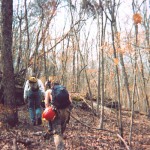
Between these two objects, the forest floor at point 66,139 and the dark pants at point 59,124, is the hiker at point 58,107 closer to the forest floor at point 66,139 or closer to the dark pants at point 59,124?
the dark pants at point 59,124

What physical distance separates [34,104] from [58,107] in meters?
3.08

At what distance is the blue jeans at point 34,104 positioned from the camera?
908cm

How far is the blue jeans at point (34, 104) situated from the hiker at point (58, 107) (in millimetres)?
2664

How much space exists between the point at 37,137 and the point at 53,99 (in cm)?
205

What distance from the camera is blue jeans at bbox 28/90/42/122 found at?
908 cm

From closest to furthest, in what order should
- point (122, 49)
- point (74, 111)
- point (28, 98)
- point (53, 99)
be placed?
1. point (53, 99)
2. point (28, 98)
3. point (122, 49)
4. point (74, 111)

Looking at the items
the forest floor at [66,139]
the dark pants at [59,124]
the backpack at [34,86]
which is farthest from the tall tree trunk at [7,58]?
the dark pants at [59,124]

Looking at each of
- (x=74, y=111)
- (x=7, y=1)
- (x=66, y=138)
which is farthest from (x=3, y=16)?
(x=74, y=111)

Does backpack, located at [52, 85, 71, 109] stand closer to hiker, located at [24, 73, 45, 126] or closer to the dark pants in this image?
the dark pants

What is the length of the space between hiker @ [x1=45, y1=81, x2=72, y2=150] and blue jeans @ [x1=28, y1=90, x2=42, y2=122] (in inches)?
105

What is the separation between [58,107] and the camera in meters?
6.29

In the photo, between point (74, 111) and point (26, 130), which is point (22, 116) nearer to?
point (26, 130)

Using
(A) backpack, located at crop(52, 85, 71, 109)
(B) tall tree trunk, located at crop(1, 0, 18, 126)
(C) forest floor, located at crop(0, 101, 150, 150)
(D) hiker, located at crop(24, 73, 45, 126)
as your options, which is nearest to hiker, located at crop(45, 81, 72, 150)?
(A) backpack, located at crop(52, 85, 71, 109)

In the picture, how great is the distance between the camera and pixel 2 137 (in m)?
7.20
